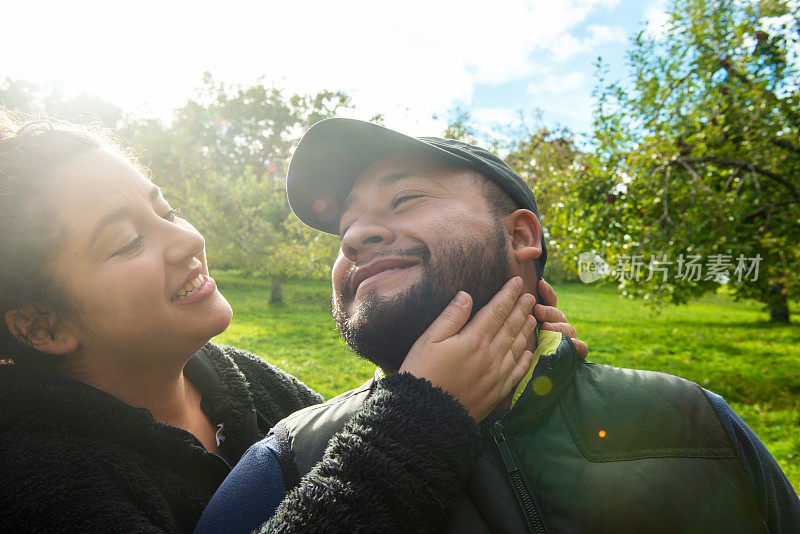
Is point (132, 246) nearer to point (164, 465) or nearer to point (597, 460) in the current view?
point (164, 465)

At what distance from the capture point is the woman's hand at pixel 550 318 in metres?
1.78

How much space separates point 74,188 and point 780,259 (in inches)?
359

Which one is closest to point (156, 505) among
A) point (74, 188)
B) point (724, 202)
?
point (74, 188)

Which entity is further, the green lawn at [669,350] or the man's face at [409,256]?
the green lawn at [669,350]

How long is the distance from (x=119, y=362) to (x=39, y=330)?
0.96 feet

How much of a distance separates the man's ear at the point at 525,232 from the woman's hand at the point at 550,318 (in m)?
0.21

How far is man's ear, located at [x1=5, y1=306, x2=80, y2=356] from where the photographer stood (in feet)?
5.47

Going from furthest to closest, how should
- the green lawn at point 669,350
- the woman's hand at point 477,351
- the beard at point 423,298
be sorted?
the green lawn at point 669,350, the beard at point 423,298, the woman's hand at point 477,351

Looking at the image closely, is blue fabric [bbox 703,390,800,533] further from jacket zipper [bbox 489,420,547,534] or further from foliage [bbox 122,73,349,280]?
foliage [bbox 122,73,349,280]

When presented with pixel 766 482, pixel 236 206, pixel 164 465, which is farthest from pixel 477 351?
pixel 236 206

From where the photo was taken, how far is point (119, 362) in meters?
A: 1.79

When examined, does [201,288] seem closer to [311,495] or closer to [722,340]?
[311,495]

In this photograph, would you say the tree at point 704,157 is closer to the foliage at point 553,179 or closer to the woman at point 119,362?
the foliage at point 553,179

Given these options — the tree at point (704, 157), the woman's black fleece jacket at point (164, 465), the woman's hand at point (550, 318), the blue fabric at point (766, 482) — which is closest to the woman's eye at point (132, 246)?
the woman's black fleece jacket at point (164, 465)
